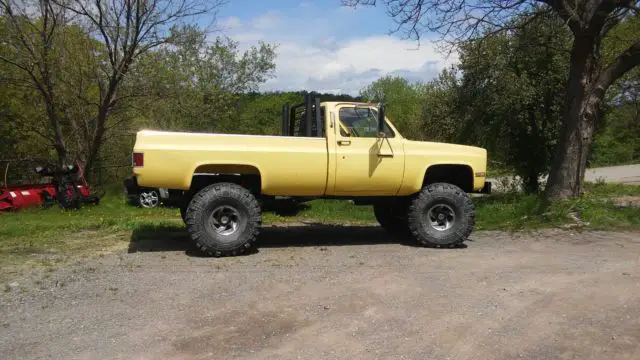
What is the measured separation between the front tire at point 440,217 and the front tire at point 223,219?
228 centimetres

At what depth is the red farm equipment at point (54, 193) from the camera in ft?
45.3

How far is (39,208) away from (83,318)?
1000cm

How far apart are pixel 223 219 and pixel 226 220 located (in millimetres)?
41

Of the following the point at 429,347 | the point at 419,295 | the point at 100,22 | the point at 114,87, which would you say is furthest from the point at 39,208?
the point at 429,347

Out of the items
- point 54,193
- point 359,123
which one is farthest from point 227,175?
point 54,193

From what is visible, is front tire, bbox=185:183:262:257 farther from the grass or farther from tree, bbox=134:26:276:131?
tree, bbox=134:26:276:131

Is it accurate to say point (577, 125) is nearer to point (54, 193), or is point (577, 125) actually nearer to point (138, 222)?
point (138, 222)

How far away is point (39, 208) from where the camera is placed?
45.7ft

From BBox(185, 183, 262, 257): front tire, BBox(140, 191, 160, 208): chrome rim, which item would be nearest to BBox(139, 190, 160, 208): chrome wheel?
BBox(140, 191, 160, 208): chrome rim

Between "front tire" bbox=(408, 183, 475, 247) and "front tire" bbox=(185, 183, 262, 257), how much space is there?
7.49 ft

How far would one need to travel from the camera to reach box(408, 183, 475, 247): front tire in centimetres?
834

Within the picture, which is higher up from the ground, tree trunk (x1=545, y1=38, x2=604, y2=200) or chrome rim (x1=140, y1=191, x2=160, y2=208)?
tree trunk (x1=545, y1=38, x2=604, y2=200)

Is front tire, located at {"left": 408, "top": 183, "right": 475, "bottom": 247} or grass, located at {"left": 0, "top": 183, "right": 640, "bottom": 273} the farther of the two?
front tire, located at {"left": 408, "top": 183, "right": 475, "bottom": 247}

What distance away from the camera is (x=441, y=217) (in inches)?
334
